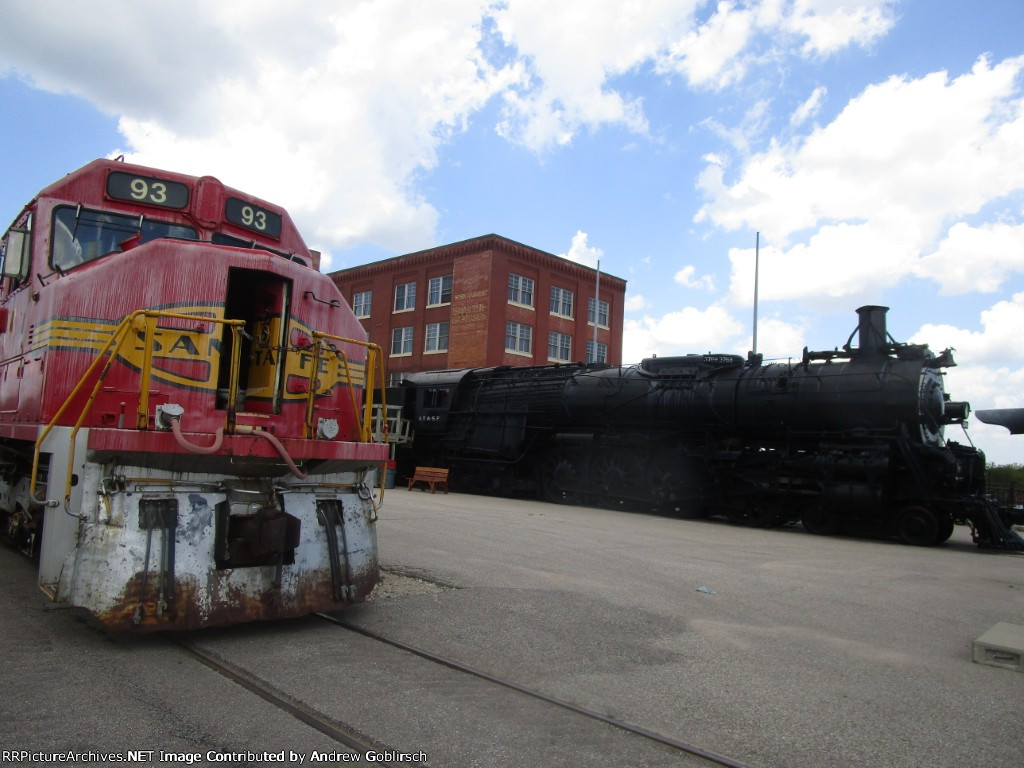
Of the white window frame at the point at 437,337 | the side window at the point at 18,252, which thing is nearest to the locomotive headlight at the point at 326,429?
the side window at the point at 18,252

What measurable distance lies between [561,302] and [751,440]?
26349mm

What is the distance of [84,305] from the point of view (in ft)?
19.5

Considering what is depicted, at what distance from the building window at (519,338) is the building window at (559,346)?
1626 mm

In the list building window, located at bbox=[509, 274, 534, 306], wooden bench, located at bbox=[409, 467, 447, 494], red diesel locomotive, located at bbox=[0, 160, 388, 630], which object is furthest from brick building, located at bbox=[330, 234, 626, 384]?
red diesel locomotive, located at bbox=[0, 160, 388, 630]

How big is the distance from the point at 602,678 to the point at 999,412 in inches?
164

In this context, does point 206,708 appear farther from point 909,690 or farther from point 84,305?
point 909,690

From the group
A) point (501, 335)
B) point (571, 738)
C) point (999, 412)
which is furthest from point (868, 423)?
point (501, 335)

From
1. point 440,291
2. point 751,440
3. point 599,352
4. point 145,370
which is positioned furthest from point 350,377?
point 599,352

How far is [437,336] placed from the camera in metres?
40.0

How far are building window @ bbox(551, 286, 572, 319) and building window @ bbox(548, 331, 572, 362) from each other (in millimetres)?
1270

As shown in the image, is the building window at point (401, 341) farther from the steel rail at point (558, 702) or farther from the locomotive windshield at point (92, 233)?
the steel rail at point (558, 702)

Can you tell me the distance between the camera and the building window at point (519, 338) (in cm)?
3872

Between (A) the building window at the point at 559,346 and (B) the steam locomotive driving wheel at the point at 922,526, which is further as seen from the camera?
(A) the building window at the point at 559,346

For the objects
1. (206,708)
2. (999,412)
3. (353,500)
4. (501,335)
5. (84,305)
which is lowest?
(206,708)
